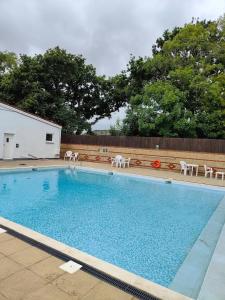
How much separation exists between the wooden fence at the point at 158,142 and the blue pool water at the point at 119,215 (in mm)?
4384

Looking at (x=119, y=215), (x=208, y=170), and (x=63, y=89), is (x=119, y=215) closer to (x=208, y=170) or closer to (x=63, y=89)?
(x=208, y=170)

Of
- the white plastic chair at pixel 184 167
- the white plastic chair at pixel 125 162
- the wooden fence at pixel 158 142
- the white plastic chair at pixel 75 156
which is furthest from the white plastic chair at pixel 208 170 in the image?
the white plastic chair at pixel 75 156

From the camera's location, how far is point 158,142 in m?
15.5

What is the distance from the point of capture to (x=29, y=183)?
32.9 ft

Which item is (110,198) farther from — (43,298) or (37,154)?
(37,154)

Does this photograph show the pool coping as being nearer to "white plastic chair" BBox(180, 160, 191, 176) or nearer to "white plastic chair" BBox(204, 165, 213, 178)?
"white plastic chair" BBox(180, 160, 191, 176)

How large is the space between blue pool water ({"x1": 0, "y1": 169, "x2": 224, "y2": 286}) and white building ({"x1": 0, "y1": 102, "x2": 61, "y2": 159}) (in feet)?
18.3

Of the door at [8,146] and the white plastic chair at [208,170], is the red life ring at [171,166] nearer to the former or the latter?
the white plastic chair at [208,170]

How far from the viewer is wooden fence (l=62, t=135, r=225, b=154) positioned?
13.8m

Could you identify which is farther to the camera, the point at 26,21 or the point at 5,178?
the point at 26,21

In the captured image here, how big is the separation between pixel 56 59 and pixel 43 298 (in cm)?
2130

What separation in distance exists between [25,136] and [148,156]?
8.84m

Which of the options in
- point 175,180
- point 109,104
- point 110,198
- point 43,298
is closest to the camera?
point 43,298

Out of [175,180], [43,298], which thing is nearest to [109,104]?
[175,180]
